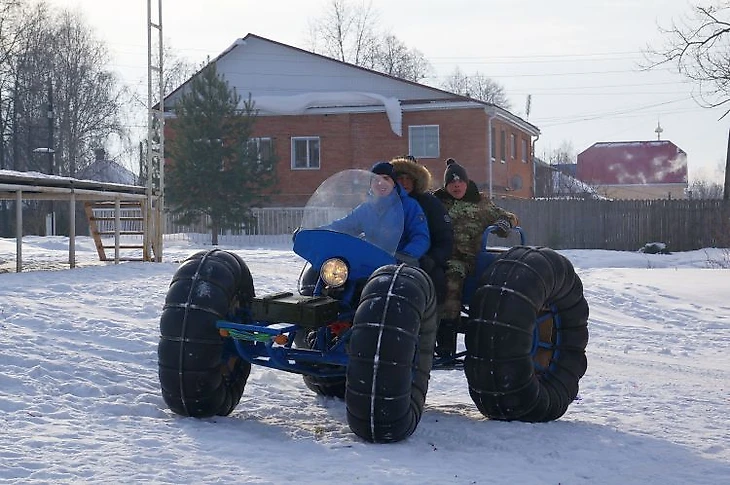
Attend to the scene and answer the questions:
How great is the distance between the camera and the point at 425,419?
25.5ft

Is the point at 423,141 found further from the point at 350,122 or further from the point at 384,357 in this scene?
the point at 384,357

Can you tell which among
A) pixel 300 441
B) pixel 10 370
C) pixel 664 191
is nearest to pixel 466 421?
pixel 300 441

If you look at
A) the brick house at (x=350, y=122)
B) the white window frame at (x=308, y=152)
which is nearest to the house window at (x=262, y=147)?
the brick house at (x=350, y=122)

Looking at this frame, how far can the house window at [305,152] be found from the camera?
145 ft

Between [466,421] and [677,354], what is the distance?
559 centimetres

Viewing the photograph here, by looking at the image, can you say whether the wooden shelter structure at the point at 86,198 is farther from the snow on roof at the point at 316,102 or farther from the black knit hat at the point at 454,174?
the snow on roof at the point at 316,102

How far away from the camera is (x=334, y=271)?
7.25 metres

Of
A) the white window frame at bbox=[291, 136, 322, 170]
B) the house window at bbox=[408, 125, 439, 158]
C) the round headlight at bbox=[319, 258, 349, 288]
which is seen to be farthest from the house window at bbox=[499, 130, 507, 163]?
the round headlight at bbox=[319, 258, 349, 288]

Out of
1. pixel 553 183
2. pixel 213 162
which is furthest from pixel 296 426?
pixel 553 183

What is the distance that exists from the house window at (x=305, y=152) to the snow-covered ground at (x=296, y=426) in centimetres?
3117

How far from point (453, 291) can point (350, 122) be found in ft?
118

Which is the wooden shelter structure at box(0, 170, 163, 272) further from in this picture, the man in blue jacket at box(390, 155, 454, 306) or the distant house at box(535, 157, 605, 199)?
the distant house at box(535, 157, 605, 199)

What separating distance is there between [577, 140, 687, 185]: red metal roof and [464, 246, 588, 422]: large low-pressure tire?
300ft

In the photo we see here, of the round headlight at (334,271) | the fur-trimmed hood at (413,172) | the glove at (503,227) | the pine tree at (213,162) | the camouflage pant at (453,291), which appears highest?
the pine tree at (213,162)
